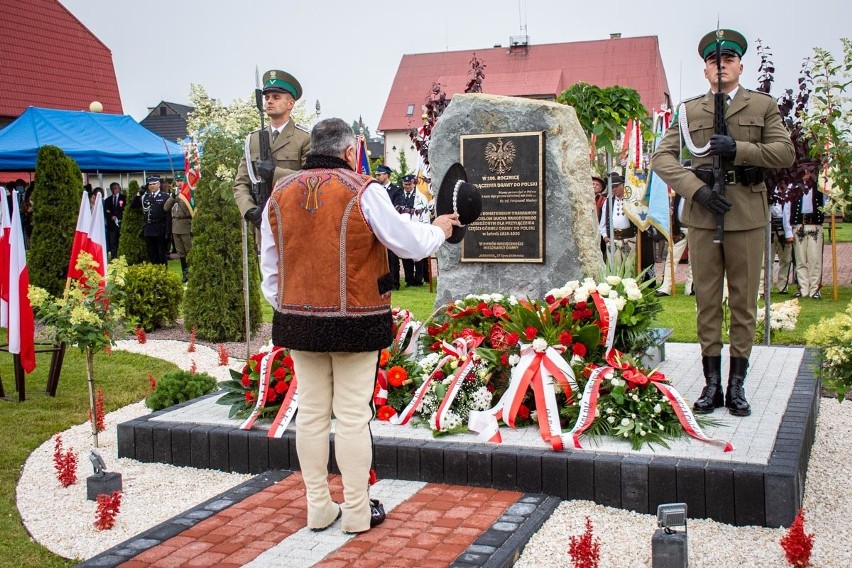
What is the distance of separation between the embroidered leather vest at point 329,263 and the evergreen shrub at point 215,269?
6.91 meters

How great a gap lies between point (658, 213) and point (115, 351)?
822 centimetres

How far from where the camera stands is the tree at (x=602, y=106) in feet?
29.3

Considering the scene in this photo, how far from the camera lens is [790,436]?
17.8 feet

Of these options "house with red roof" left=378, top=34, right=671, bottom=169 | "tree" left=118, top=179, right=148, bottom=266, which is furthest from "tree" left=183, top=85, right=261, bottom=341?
"house with red roof" left=378, top=34, right=671, bottom=169

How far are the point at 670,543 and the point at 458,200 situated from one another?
191cm

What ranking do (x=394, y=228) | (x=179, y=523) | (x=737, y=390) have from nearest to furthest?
(x=394, y=228) → (x=179, y=523) → (x=737, y=390)

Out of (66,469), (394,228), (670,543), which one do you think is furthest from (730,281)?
(66,469)

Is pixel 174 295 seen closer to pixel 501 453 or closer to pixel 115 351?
pixel 115 351

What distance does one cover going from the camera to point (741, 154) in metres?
5.87

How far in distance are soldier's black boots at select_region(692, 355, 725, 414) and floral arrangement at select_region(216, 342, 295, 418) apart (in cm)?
274

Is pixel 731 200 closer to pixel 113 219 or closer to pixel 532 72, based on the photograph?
pixel 113 219

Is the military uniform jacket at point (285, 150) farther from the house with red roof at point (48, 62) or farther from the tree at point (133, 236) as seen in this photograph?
the house with red roof at point (48, 62)

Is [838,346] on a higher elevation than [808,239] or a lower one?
lower

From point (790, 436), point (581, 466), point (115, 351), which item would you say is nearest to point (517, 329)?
point (581, 466)
